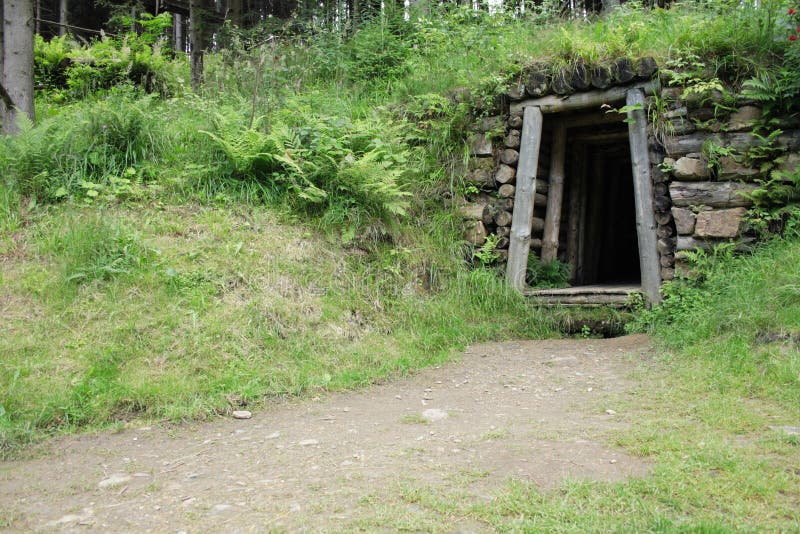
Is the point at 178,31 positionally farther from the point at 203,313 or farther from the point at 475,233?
the point at 203,313

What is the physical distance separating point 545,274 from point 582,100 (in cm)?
227

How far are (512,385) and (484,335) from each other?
1439 mm

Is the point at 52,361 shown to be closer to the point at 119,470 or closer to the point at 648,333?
the point at 119,470

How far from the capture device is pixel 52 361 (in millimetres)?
4488

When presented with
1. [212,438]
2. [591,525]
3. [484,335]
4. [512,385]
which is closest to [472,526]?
[591,525]

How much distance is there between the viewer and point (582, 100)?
7129 millimetres

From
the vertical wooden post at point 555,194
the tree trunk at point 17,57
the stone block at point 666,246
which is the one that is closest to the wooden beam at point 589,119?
the vertical wooden post at point 555,194

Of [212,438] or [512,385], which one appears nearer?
[212,438]

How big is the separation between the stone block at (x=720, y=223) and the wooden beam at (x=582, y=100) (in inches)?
61.7

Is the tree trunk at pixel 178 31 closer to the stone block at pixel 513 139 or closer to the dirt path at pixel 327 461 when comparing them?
the stone block at pixel 513 139

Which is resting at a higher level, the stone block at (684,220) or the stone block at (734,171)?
the stone block at (734,171)

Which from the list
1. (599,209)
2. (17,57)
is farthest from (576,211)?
(17,57)

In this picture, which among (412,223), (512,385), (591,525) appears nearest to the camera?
(591,525)

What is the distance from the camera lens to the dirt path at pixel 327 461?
2.78 meters
